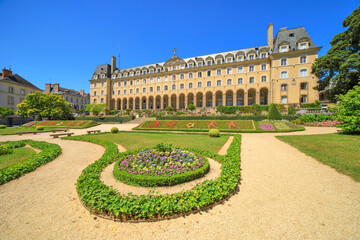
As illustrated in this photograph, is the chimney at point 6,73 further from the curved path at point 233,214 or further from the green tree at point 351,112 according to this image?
the green tree at point 351,112

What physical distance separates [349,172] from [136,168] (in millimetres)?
7411

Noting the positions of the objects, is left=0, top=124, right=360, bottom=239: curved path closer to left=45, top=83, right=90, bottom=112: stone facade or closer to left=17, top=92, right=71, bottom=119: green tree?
left=17, top=92, right=71, bottom=119: green tree

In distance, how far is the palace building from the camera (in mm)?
32384

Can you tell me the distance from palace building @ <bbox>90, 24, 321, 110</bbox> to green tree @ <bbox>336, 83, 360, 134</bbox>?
24.2 metres

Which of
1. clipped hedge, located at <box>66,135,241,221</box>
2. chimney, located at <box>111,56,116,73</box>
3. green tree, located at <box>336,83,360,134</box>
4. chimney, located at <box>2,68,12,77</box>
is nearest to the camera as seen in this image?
clipped hedge, located at <box>66,135,241,221</box>

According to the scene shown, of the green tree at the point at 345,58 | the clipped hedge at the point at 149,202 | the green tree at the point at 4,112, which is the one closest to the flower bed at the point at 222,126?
the green tree at the point at 345,58

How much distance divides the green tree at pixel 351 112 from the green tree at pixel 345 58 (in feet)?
48.6

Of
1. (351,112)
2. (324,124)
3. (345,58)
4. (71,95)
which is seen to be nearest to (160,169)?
(351,112)

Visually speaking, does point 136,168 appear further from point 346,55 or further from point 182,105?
point 182,105

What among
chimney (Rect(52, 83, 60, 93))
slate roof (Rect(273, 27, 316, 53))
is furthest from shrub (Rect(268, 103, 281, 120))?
chimney (Rect(52, 83, 60, 93))

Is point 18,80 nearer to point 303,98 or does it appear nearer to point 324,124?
point 324,124

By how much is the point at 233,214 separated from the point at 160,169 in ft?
8.41

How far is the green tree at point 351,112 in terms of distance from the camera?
10820mm

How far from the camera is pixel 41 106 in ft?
114
